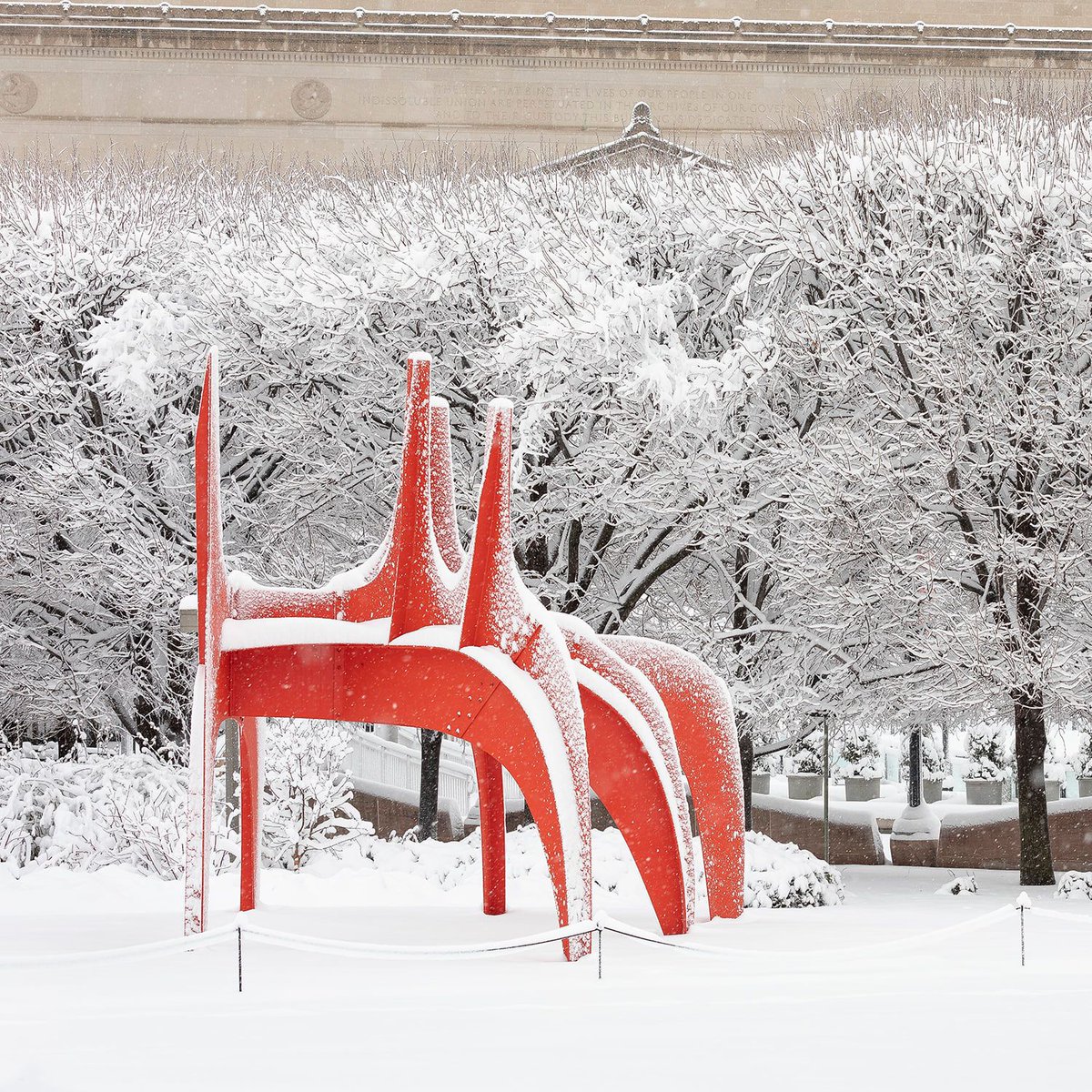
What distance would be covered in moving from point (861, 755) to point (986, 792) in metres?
3.05

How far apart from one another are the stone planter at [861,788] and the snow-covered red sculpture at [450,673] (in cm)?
2117

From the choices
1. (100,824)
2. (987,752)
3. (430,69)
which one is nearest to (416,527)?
(100,824)

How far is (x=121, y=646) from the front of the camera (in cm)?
2064

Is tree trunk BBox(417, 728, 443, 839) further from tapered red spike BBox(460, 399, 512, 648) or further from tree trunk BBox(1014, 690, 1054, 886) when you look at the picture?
tapered red spike BBox(460, 399, 512, 648)

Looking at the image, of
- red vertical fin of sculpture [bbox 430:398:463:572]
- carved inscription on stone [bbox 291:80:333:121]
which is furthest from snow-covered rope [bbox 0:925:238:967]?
carved inscription on stone [bbox 291:80:333:121]

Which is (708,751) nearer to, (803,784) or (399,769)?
(399,769)

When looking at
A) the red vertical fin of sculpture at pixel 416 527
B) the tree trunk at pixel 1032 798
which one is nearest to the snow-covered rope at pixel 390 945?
the red vertical fin of sculpture at pixel 416 527

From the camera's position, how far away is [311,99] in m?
33.2

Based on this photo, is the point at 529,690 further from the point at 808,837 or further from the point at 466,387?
the point at 808,837

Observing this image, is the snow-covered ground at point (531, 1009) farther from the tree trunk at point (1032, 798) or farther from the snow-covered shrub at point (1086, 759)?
the snow-covered shrub at point (1086, 759)

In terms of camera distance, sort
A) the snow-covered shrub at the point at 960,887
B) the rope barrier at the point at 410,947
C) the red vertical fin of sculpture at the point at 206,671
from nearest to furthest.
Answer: the rope barrier at the point at 410,947 < the red vertical fin of sculpture at the point at 206,671 < the snow-covered shrub at the point at 960,887

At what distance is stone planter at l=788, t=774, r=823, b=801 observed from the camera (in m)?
31.5

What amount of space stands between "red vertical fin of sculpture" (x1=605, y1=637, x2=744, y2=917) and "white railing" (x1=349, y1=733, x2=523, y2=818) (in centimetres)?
1059

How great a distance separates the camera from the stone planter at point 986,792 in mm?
29984
